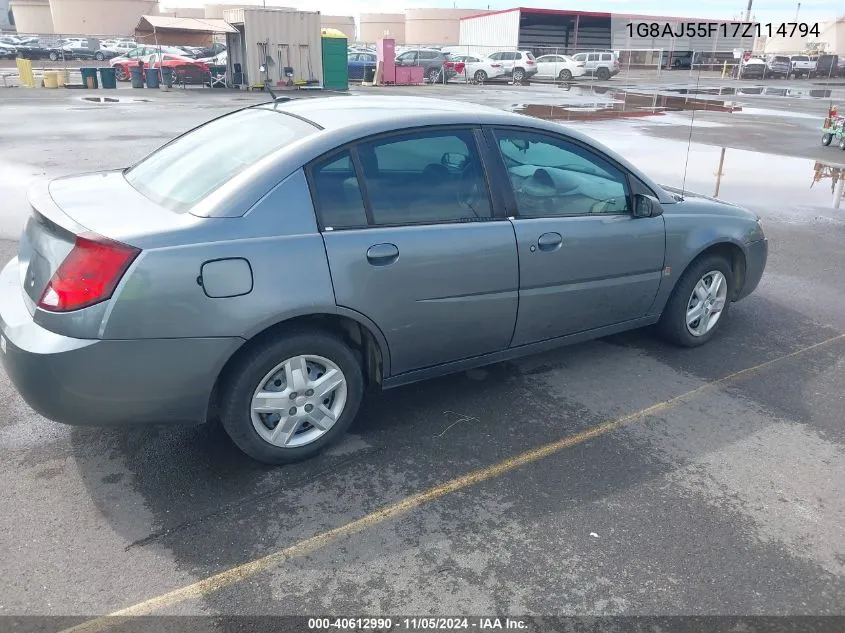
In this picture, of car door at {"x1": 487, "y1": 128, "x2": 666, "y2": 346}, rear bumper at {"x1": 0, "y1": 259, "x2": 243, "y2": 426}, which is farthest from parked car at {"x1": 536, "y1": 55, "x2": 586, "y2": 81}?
rear bumper at {"x1": 0, "y1": 259, "x2": 243, "y2": 426}

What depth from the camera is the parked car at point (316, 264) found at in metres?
2.90

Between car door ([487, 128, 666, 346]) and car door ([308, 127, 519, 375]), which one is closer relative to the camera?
car door ([308, 127, 519, 375])

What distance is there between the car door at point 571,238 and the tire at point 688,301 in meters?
0.29

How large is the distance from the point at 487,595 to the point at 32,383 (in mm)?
2037

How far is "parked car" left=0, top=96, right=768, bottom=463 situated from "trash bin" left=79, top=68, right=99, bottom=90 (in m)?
26.1

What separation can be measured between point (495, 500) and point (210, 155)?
2266mm

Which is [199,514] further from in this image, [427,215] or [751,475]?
[751,475]

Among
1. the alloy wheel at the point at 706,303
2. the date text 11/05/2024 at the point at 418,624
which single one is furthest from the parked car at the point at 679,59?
the date text 11/05/2024 at the point at 418,624

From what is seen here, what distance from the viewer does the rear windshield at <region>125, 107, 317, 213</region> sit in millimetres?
3361

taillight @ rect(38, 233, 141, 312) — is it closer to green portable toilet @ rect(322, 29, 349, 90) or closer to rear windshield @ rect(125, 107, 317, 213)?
rear windshield @ rect(125, 107, 317, 213)

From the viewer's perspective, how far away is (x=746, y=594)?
2701 mm

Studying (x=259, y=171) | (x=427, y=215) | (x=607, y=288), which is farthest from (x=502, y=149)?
(x=259, y=171)

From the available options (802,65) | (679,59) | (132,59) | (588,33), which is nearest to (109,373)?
(132,59)

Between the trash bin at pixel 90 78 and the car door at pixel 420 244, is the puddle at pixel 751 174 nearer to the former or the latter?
the car door at pixel 420 244
